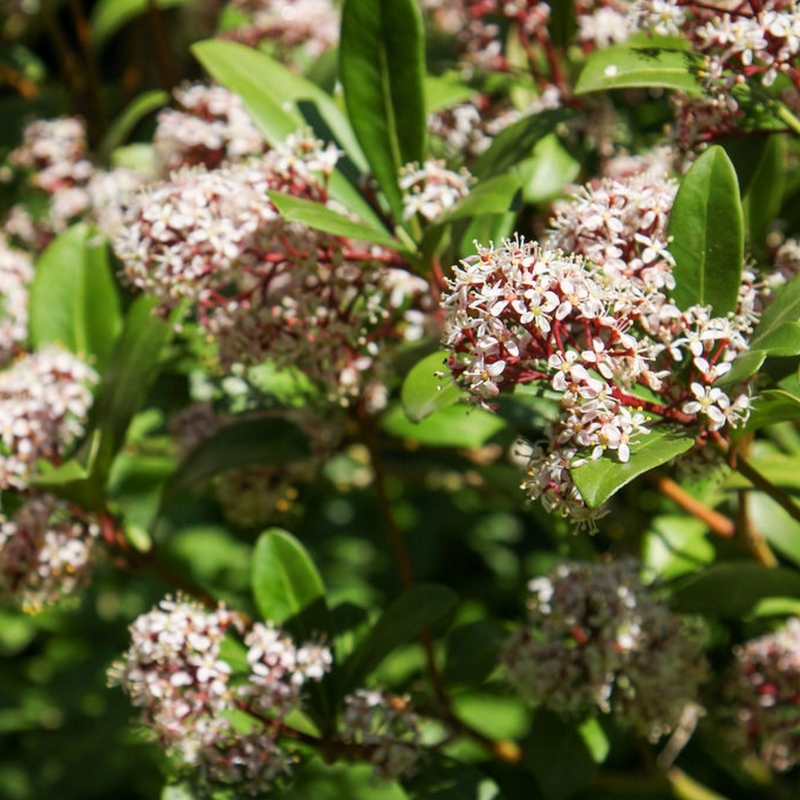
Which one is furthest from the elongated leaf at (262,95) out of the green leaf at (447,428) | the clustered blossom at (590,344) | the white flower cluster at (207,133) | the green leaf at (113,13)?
the green leaf at (113,13)

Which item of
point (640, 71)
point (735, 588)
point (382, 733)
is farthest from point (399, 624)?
point (640, 71)

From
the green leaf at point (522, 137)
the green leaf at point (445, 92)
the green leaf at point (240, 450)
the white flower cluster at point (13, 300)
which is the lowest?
the green leaf at point (240, 450)

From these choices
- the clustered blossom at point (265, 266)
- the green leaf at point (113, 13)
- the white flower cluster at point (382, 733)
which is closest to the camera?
the clustered blossom at point (265, 266)

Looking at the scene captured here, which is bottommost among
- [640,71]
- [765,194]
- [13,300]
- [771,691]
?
[771,691]

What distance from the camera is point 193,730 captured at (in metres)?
2.11

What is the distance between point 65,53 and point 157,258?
2.15 meters

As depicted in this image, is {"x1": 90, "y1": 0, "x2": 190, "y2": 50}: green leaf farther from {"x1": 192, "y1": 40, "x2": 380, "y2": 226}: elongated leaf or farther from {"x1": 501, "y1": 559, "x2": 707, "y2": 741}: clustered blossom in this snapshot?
{"x1": 501, "y1": 559, "x2": 707, "y2": 741}: clustered blossom

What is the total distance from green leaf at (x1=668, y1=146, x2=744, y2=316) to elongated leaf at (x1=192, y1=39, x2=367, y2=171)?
33.2 inches

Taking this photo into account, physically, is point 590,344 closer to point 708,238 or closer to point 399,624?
point 708,238

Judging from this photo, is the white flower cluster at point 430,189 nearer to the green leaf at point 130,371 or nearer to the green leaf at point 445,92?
the green leaf at point 445,92

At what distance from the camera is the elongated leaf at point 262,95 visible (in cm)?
234

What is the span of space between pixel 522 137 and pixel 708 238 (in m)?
0.55

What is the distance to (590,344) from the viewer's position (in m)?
1.61

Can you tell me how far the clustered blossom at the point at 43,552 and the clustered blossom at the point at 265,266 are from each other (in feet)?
1.75
